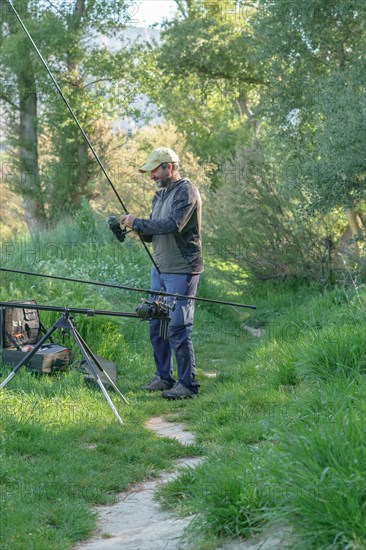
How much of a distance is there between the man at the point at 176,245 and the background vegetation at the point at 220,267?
32 cm

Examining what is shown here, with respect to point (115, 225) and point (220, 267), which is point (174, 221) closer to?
point (115, 225)

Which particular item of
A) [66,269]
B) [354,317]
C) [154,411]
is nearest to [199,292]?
[66,269]

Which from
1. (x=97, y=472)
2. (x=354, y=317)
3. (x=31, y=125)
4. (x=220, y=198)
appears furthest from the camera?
(x=31, y=125)

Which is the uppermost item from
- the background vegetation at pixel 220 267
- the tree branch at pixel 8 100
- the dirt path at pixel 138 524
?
the tree branch at pixel 8 100

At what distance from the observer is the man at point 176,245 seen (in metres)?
7.25

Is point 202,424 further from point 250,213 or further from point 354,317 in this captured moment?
point 250,213

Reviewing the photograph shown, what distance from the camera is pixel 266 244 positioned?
14.1 m

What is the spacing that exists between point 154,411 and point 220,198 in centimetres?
824

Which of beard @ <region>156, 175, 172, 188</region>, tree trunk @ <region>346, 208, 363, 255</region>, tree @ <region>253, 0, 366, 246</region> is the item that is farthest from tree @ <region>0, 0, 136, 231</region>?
beard @ <region>156, 175, 172, 188</region>

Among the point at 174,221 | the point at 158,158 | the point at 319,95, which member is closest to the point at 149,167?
the point at 158,158

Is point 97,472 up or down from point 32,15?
down

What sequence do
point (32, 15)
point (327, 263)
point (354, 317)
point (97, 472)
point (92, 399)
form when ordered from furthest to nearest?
point (32, 15)
point (327, 263)
point (354, 317)
point (92, 399)
point (97, 472)

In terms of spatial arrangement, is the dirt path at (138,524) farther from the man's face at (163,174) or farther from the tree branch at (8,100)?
the tree branch at (8,100)

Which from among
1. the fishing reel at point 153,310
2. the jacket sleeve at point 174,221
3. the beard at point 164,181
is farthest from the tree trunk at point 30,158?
the fishing reel at point 153,310
